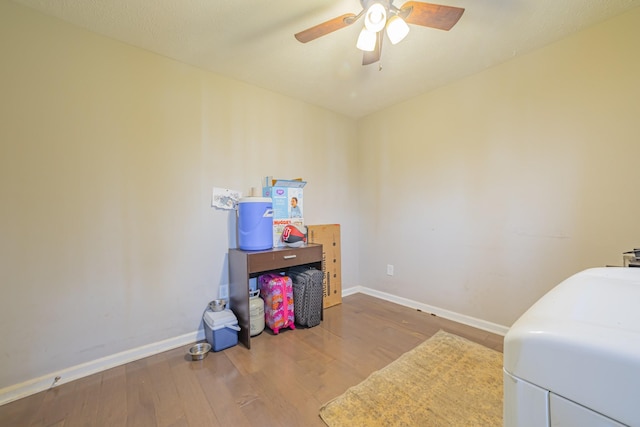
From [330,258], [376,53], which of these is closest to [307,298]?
[330,258]

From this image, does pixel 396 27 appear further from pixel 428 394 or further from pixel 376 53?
pixel 428 394

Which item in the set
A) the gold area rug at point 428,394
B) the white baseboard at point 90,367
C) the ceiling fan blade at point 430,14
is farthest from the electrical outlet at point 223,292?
the ceiling fan blade at point 430,14

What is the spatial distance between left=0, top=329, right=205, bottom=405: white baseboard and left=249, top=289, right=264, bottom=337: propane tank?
45 centimetres

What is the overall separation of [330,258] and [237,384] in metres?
1.67

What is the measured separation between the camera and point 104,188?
73.3 inches

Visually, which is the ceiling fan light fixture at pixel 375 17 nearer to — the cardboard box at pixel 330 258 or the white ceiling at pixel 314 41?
the white ceiling at pixel 314 41

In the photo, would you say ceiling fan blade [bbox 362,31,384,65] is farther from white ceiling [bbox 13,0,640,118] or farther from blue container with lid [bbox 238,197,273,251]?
blue container with lid [bbox 238,197,273,251]

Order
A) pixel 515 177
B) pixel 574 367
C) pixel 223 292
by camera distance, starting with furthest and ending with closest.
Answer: pixel 223 292 → pixel 515 177 → pixel 574 367

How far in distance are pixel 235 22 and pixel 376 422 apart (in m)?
2.59

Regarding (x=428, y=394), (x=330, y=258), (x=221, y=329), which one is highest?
(x=330, y=258)

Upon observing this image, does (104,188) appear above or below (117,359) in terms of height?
above

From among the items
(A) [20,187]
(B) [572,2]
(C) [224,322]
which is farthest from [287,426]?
(B) [572,2]

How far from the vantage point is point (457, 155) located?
2.56m

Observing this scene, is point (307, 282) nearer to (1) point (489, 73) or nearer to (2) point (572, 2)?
(1) point (489, 73)
